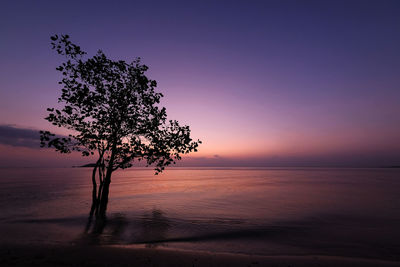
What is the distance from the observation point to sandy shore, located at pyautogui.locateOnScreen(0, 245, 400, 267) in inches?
404

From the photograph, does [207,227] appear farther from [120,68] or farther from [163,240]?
[120,68]

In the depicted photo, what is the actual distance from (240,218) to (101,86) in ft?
65.4

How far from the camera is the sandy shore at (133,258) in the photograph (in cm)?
1025

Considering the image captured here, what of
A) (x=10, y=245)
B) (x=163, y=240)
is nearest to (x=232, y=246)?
(x=163, y=240)

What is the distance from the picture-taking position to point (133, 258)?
10945 millimetres

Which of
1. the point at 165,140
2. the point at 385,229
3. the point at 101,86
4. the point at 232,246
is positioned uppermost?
the point at 101,86

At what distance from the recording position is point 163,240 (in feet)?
53.1

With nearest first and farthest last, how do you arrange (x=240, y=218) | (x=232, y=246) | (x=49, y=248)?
(x=49, y=248) < (x=232, y=246) < (x=240, y=218)

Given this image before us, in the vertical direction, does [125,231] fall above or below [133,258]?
below

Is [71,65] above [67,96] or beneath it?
above

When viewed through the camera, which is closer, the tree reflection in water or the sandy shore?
the sandy shore

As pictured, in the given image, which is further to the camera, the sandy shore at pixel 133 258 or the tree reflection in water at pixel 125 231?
the tree reflection in water at pixel 125 231

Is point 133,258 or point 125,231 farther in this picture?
point 125,231

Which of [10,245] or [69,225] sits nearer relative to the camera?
[10,245]
